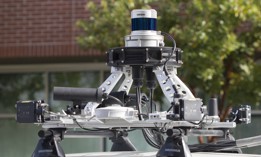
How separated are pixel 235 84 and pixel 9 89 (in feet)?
16.6

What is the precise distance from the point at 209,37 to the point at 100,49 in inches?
65.7

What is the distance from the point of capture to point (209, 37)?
10945mm

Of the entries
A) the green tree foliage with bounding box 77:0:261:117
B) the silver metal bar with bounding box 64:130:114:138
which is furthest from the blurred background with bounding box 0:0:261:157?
the silver metal bar with bounding box 64:130:114:138

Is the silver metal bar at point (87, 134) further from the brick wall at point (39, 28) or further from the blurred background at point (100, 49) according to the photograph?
the brick wall at point (39, 28)

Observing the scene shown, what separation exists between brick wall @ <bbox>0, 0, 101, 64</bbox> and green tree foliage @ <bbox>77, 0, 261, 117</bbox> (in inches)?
62.4

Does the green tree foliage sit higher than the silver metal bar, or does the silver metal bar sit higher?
the green tree foliage

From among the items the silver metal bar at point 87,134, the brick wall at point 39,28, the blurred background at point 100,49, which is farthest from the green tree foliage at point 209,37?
the silver metal bar at point 87,134

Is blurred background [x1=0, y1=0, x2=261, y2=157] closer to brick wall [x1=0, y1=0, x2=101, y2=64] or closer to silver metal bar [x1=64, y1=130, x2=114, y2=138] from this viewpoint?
brick wall [x1=0, y1=0, x2=101, y2=64]

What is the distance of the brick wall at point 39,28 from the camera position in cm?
1372

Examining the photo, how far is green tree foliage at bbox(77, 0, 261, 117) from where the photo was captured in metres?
10.9

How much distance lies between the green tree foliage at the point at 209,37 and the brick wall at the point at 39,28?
1585 millimetres

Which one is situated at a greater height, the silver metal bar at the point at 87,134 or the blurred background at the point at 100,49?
the blurred background at the point at 100,49

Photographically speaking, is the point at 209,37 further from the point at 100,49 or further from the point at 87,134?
the point at 87,134

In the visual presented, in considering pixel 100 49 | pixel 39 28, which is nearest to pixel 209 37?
pixel 100 49
